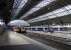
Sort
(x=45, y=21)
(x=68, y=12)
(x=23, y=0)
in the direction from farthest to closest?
(x=45, y=21) → (x=68, y=12) → (x=23, y=0)

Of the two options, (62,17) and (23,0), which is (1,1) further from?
(62,17)

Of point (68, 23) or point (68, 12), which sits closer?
point (68, 12)

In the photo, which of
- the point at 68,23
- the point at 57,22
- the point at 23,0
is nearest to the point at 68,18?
the point at 68,23

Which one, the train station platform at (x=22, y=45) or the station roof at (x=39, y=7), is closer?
the train station platform at (x=22, y=45)

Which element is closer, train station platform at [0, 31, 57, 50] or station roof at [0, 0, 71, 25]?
train station platform at [0, 31, 57, 50]

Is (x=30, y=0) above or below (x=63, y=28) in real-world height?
above

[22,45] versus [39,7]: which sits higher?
[39,7]

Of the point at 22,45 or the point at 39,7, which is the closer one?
the point at 22,45

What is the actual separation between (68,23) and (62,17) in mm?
2616

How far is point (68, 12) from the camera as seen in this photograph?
110ft

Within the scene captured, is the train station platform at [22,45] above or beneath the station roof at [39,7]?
beneath

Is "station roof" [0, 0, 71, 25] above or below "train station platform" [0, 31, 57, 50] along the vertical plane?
above

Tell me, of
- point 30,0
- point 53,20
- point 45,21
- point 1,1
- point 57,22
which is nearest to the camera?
point 1,1

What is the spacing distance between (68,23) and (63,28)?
131 inches
